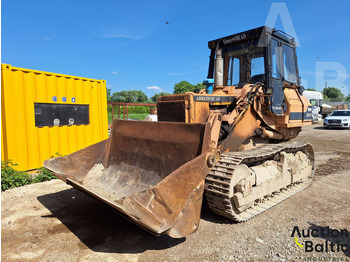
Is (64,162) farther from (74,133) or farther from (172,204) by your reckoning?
(74,133)

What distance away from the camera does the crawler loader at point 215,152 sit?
2996mm

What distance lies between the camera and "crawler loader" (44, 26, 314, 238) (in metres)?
3.00

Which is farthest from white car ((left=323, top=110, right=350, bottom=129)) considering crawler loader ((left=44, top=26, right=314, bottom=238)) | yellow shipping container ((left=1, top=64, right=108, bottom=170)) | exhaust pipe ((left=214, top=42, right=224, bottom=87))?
yellow shipping container ((left=1, top=64, right=108, bottom=170))

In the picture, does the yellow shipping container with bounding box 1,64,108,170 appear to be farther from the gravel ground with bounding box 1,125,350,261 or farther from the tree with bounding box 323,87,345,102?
the tree with bounding box 323,87,345,102

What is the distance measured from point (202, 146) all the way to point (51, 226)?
2582 millimetres

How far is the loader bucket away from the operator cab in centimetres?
175

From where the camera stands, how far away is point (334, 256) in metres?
2.99

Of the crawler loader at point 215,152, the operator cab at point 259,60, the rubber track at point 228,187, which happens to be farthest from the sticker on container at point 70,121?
the rubber track at point 228,187

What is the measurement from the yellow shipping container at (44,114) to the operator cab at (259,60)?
160 inches

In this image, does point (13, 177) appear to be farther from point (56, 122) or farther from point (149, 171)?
point (149, 171)

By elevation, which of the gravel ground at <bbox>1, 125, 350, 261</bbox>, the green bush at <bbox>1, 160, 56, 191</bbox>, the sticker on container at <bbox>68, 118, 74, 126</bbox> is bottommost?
the gravel ground at <bbox>1, 125, 350, 261</bbox>

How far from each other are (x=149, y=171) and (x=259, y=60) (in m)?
3.37

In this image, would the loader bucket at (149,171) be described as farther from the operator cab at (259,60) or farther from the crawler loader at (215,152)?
the operator cab at (259,60)

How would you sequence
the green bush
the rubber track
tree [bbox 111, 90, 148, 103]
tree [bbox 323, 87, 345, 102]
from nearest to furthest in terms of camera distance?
the rubber track < the green bush < tree [bbox 323, 87, 345, 102] < tree [bbox 111, 90, 148, 103]
